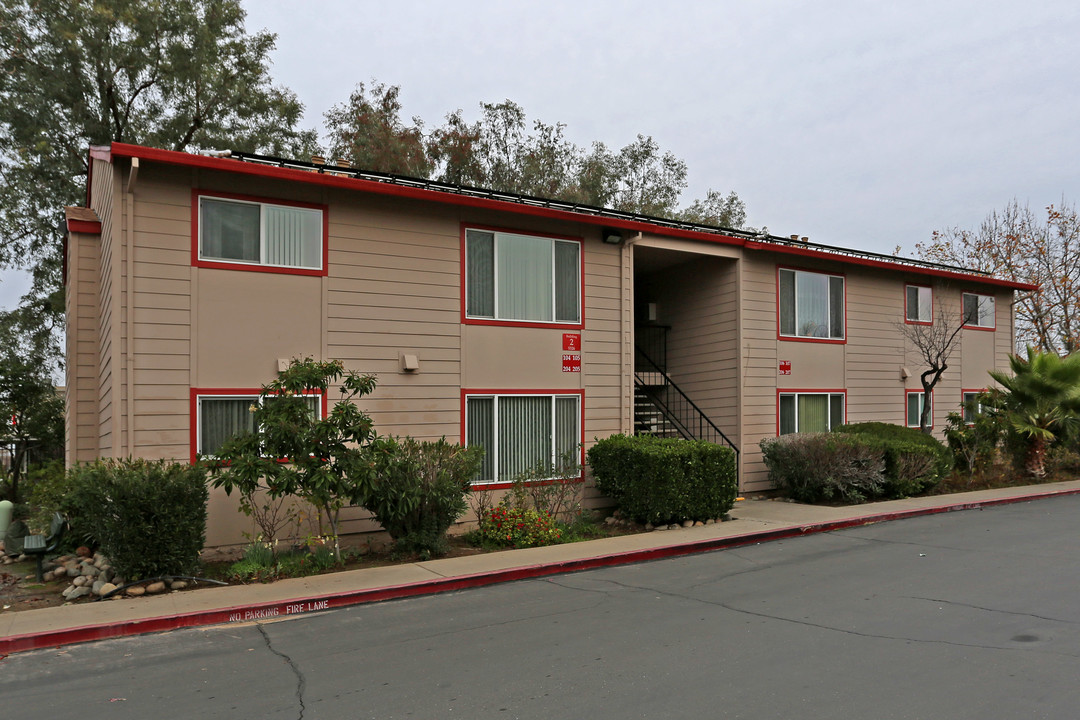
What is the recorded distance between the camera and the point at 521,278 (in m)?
13.2

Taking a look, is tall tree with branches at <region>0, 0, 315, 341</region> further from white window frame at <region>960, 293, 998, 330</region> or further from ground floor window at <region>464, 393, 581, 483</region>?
white window frame at <region>960, 293, 998, 330</region>

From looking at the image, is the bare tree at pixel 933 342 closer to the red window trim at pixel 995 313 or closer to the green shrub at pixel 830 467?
the red window trim at pixel 995 313

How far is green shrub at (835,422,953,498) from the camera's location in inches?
602

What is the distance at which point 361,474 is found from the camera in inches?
375

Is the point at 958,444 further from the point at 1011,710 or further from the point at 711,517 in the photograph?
the point at 1011,710

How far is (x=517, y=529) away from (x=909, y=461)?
27.8 ft

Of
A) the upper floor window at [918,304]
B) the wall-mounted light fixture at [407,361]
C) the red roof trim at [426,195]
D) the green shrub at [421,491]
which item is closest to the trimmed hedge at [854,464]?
the red roof trim at [426,195]

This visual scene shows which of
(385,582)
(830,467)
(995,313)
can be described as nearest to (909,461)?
(830,467)

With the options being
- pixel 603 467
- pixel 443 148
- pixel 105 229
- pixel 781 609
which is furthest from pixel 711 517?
pixel 443 148

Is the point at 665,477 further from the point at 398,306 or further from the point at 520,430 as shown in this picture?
the point at 398,306

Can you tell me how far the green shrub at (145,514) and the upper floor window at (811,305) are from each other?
40.1 ft

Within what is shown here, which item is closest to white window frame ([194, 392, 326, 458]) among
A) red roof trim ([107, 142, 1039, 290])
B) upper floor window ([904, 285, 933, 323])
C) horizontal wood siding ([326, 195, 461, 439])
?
horizontal wood siding ([326, 195, 461, 439])

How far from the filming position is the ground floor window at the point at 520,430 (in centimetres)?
1254

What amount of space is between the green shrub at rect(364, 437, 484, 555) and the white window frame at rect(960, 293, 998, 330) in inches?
604
